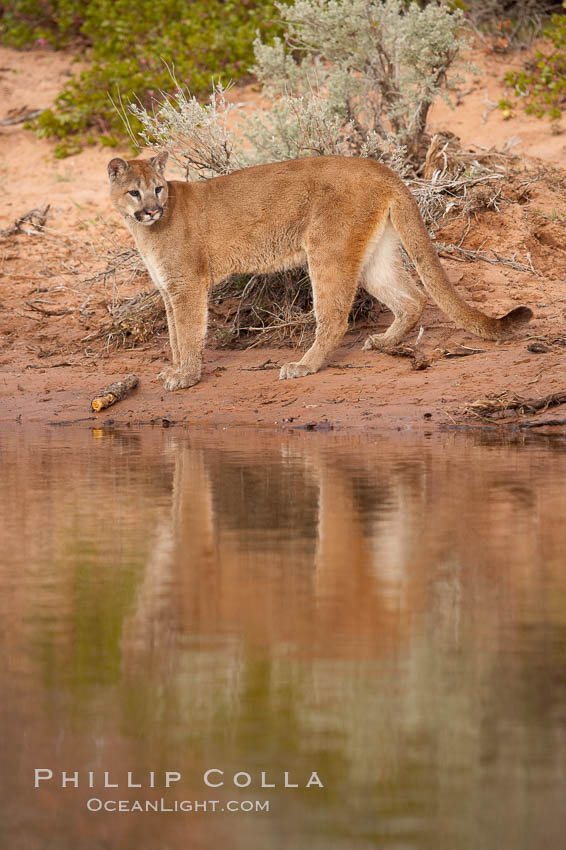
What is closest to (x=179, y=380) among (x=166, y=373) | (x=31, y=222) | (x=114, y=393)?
(x=166, y=373)

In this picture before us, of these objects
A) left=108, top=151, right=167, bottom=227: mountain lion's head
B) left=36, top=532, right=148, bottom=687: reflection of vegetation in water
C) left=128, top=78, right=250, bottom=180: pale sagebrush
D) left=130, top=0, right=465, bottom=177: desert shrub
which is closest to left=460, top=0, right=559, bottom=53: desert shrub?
left=130, top=0, right=465, bottom=177: desert shrub

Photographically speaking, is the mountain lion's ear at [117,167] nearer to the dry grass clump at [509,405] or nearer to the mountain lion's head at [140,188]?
the mountain lion's head at [140,188]

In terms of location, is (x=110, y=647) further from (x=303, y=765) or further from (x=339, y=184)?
(x=339, y=184)

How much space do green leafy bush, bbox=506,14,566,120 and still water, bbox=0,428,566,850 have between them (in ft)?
26.3

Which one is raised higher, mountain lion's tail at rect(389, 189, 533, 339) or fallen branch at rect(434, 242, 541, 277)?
mountain lion's tail at rect(389, 189, 533, 339)

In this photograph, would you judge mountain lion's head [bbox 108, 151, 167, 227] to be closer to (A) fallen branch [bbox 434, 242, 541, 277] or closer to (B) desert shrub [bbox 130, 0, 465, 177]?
(B) desert shrub [bbox 130, 0, 465, 177]

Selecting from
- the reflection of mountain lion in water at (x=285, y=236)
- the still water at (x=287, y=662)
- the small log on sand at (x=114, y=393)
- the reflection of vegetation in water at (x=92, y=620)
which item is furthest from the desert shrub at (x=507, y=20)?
the reflection of vegetation in water at (x=92, y=620)

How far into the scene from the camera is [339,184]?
7.93m

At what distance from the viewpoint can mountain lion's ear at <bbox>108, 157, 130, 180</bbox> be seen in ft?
25.9

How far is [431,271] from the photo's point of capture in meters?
7.98

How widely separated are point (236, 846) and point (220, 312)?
7649mm

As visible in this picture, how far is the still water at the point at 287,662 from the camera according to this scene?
237 cm

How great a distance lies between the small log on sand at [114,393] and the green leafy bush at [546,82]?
20.6 ft

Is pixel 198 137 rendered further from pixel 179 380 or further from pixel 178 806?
pixel 178 806
